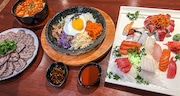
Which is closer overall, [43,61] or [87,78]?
[87,78]

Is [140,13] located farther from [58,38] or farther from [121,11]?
[58,38]

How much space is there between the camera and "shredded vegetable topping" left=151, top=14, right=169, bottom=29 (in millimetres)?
1650

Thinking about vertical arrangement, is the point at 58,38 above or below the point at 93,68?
above

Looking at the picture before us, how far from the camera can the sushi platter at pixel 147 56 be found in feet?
4.60

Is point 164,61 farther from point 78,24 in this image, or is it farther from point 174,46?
point 78,24

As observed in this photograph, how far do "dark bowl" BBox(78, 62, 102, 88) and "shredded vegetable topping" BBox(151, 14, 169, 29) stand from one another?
0.64 metres

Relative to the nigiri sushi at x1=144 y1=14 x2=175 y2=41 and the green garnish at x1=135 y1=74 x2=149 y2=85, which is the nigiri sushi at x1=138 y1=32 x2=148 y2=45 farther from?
the green garnish at x1=135 y1=74 x2=149 y2=85

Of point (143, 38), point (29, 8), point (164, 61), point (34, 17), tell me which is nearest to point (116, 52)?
point (143, 38)

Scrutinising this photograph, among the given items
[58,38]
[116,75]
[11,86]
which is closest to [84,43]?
[58,38]

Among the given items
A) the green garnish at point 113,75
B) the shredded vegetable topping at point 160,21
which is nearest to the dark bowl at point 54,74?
the green garnish at point 113,75

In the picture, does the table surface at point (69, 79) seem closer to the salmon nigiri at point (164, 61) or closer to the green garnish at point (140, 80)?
the green garnish at point (140, 80)

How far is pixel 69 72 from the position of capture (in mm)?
1632

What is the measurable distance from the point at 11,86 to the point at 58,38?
1.94 feet

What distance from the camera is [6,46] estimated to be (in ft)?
5.81
